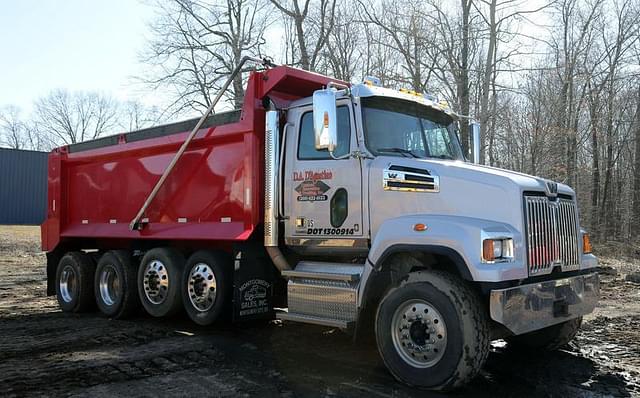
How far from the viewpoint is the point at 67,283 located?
9.64m

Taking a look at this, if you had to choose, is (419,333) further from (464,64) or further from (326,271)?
(464,64)

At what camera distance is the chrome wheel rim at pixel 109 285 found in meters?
8.72

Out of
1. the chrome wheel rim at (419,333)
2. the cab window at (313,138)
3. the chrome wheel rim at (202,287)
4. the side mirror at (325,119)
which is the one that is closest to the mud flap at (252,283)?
the chrome wheel rim at (202,287)

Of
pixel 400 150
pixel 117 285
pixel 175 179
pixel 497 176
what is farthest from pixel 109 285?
pixel 497 176

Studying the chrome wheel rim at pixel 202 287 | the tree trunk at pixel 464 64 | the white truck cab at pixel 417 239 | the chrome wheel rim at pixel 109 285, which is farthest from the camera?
the tree trunk at pixel 464 64

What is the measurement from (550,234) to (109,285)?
22.2 feet

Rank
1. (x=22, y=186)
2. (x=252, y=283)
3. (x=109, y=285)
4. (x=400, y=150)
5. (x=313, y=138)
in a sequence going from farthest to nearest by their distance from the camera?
1. (x=22, y=186)
2. (x=109, y=285)
3. (x=252, y=283)
4. (x=313, y=138)
5. (x=400, y=150)

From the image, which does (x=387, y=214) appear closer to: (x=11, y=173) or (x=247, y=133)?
(x=247, y=133)

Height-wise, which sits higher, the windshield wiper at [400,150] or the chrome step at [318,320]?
the windshield wiper at [400,150]

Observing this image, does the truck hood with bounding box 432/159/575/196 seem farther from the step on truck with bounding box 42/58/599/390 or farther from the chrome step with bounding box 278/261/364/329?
the chrome step with bounding box 278/261/364/329

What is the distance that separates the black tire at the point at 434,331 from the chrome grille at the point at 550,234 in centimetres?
75

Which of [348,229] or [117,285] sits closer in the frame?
[348,229]

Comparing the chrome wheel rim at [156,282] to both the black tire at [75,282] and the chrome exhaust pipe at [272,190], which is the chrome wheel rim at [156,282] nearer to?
the black tire at [75,282]

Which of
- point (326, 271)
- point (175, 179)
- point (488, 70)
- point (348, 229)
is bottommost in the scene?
point (326, 271)
